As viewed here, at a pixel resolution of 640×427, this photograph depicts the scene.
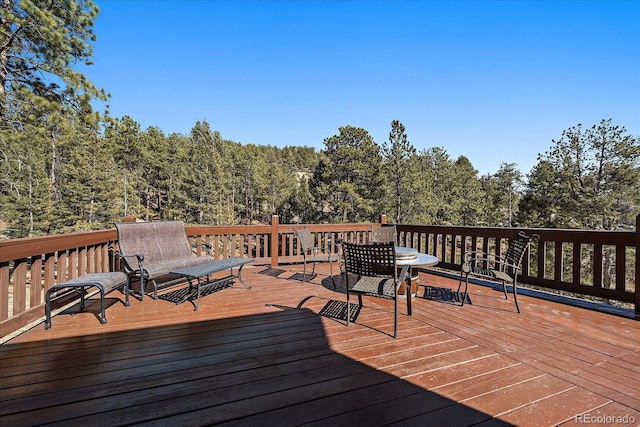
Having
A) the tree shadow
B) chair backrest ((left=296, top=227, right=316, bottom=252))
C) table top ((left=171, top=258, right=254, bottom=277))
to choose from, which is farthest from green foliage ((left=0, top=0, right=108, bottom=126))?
the tree shadow

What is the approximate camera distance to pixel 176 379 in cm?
175

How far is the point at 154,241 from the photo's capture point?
3861 mm

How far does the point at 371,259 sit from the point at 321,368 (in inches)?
42.5

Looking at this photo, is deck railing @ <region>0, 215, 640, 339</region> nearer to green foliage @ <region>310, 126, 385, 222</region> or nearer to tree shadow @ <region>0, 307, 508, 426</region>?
tree shadow @ <region>0, 307, 508, 426</region>

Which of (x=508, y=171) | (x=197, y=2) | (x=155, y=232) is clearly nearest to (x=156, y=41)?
(x=197, y=2)

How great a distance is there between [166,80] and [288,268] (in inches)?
468

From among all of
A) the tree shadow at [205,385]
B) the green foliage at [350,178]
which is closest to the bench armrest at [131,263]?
the tree shadow at [205,385]

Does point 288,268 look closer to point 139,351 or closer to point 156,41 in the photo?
point 139,351

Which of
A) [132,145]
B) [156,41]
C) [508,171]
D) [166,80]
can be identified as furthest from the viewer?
[508,171]

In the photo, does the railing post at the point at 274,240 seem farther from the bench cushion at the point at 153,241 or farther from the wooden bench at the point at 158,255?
the bench cushion at the point at 153,241
